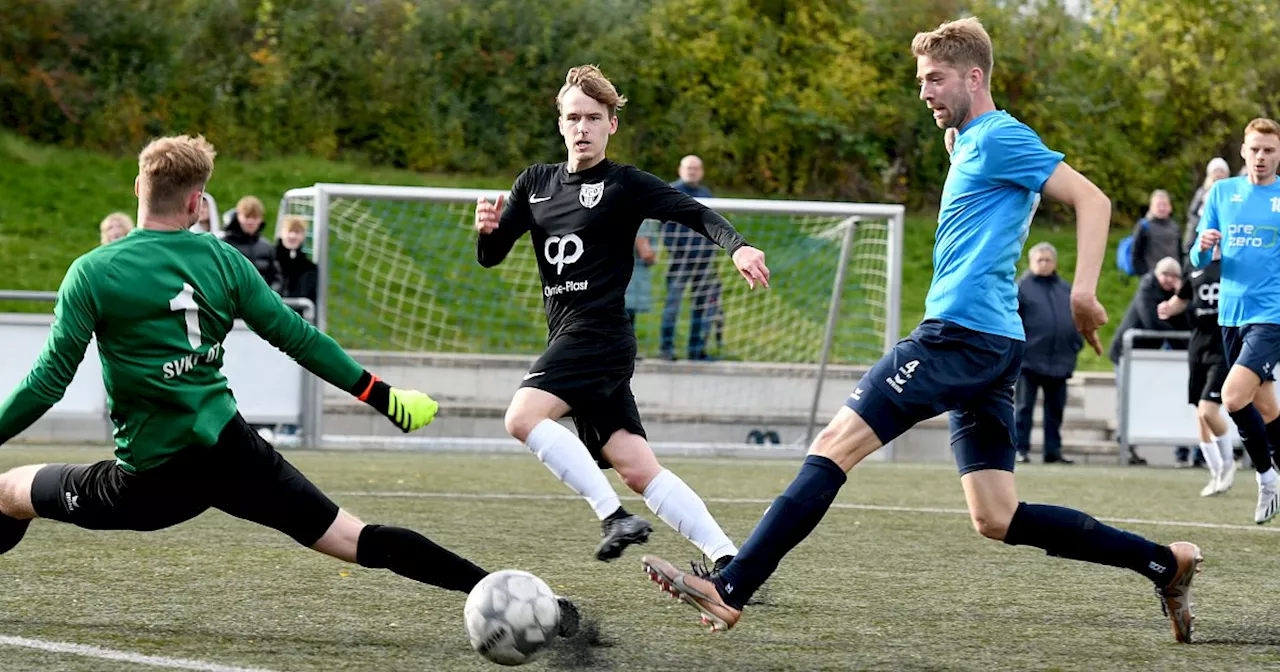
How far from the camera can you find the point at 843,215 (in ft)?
46.7

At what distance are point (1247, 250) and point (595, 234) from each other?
4167 millimetres

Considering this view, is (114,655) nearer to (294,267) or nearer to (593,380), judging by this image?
(593,380)

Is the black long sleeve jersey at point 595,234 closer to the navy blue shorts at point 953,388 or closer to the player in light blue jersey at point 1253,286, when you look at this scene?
the navy blue shorts at point 953,388

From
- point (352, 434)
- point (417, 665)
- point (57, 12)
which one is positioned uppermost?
point (57, 12)

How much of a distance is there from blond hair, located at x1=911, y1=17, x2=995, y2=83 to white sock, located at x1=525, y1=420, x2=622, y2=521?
178 centimetres

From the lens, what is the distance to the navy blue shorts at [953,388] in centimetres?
461

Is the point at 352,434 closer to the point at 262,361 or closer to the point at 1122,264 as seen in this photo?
the point at 262,361

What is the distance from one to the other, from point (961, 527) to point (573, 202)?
3224 mm

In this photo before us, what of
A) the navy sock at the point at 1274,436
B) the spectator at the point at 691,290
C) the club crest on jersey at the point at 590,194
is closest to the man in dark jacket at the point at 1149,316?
the spectator at the point at 691,290

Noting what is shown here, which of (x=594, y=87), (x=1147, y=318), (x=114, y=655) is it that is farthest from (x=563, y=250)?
(x=1147, y=318)

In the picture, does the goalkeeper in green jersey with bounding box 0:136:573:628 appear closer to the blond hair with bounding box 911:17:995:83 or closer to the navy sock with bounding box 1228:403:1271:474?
the blond hair with bounding box 911:17:995:83

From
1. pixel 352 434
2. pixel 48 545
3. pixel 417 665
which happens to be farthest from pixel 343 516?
pixel 352 434

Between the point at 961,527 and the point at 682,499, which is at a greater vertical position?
the point at 682,499

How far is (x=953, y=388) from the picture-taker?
464 centimetres
